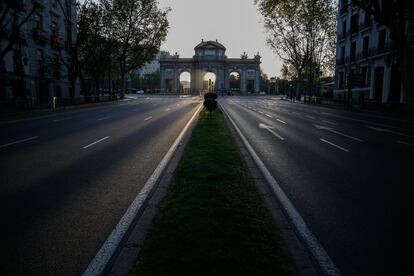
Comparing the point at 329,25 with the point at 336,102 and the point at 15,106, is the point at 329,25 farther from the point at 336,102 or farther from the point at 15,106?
the point at 15,106

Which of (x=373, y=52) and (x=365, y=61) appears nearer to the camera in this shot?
(x=373, y=52)

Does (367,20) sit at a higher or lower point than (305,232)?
higher

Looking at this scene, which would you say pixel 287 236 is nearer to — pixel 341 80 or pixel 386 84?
pixel 386 84

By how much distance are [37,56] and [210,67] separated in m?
81.1

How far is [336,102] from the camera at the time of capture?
4153 centimetres

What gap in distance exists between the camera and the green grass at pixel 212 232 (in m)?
3.19

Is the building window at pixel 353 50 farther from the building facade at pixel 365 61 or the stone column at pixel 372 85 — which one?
the stone column at pixel 372 85

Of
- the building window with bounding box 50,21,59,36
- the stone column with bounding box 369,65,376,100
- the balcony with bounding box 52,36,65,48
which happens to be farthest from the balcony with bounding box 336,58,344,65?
the building window with bounding box 50,21,59,36

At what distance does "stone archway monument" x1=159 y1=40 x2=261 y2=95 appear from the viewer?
113000mm

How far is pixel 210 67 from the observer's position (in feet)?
371

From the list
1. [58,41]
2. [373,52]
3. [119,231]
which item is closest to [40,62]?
[58,41]

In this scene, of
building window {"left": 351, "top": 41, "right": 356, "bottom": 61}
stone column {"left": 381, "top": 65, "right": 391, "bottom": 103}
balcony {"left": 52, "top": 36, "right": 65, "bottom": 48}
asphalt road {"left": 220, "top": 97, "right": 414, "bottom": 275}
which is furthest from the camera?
building window {"left": 351, "top": 41, "right": 356, "bottom": 61}

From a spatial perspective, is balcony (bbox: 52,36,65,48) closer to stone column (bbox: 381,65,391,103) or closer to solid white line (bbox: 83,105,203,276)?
stone column (bbox: 381,65,391,103)

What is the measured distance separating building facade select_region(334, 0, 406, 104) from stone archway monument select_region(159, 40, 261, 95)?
66436 mm
